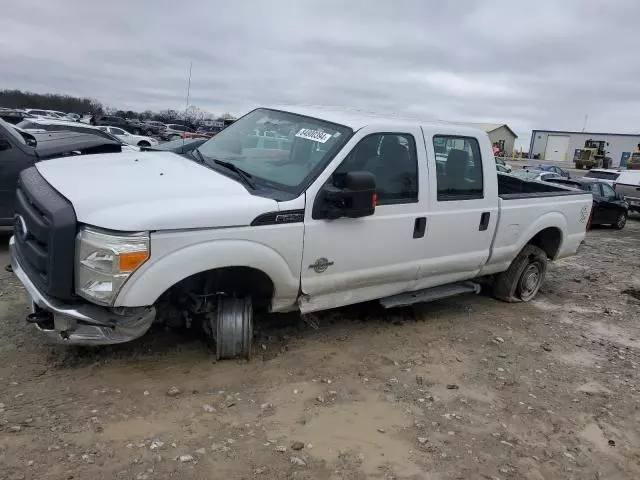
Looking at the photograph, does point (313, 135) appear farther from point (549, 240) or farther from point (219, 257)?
point (549, 240)

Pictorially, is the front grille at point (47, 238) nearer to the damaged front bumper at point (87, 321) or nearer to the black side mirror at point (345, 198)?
the damaged front bumper at point (87, 321)

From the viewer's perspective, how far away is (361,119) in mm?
4695

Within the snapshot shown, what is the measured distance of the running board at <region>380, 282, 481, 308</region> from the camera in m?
5.02

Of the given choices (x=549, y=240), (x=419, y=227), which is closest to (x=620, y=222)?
(x=549, y=240)

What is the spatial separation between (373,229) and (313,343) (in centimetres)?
112

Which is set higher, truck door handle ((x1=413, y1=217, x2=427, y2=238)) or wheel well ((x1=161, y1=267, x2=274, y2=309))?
truck door handle ((x1=413, y1=217, x2=427, y2=238))

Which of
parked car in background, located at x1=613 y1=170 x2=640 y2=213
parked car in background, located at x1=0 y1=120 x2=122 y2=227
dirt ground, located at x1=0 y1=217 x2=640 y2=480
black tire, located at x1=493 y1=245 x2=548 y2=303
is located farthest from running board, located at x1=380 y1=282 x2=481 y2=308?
parked car in background, located at x1=613 y1=170 x2=640 y2=213

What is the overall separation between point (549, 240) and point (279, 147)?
392 cm

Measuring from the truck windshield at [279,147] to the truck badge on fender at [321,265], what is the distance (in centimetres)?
56

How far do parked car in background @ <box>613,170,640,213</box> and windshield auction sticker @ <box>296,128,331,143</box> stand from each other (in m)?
18.1

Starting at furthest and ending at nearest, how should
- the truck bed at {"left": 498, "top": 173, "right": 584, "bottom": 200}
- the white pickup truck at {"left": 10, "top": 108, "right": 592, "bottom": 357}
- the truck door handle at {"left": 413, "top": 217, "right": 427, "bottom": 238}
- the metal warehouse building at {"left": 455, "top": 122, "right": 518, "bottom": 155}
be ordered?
the metal warehouse building at {"left": 455, "top": 122, "right": 518, "bottom": 155} < the truck bed at {"left": 498, "top": 173, "right": 584, "bottom": 200} < the truck door handle at {"left": 413, "top": 217, "right": 427, "bottom": 238} < the white pickup truck at {"left": 10, "top": 108, "right": 592, "bottom": 357}

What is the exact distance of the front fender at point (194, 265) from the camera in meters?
3.37

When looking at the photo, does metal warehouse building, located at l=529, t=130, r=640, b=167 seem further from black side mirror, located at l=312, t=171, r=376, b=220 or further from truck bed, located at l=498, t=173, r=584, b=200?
black side mirror, located at l=312, t=171, r=376, b=220

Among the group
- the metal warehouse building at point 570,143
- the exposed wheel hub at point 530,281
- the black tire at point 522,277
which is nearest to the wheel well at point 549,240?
the black tire at point 522,277
